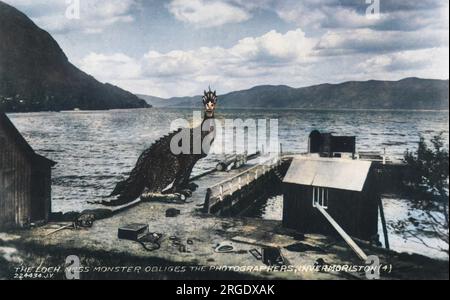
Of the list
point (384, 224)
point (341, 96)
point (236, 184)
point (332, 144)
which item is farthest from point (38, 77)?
point (384, 224)

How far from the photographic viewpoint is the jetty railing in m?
11.8

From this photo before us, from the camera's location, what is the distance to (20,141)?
11.0 meters

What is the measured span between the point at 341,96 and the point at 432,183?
3.50 m

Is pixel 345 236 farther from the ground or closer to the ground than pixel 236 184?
closer to the ground

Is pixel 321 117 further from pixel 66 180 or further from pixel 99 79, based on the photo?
pixel 66 180

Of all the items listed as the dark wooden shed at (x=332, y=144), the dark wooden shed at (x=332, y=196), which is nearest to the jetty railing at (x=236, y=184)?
the dark wooden shed at (x=332, y=144)

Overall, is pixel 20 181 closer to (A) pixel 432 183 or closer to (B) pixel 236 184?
(B) pixel 236 184

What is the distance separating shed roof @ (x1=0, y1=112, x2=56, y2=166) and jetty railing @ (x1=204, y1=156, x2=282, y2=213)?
456 cm

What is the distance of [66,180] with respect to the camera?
37.7 feet

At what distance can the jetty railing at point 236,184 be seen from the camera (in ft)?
Answer: 38.7

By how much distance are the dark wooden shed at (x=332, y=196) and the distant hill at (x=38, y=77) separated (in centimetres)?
533
